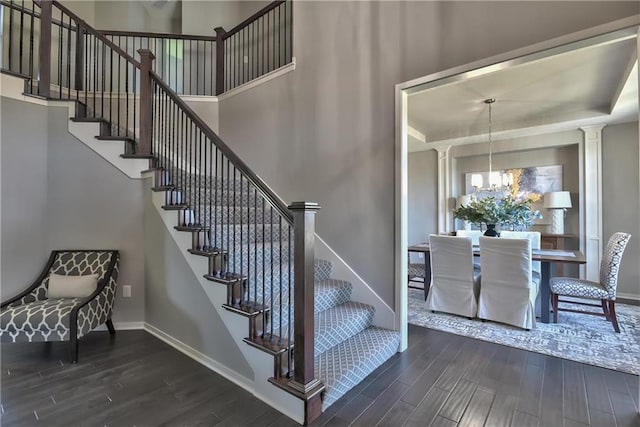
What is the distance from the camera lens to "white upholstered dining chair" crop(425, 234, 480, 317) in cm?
342

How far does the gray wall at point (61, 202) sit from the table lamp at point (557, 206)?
5.96m

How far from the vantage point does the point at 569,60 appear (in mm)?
3043

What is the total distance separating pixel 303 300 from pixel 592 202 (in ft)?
17.3

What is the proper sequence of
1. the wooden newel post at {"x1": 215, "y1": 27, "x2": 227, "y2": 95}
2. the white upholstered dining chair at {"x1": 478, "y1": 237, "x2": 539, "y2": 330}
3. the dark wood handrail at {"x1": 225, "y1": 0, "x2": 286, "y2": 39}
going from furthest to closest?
the wooden newel post at {"x1": 215, "y1": 27, "x2": 227, "y2": 95}
the dark wood handrail at {"x1": 225, "y1": 0, "x2": 286, "y2": 39}
the white upholstered dining chair at {"x1": 478, "y1": 237, "x2": 539, "y2": 330}

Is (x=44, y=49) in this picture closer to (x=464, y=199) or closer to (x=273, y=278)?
(x=273, y=278)

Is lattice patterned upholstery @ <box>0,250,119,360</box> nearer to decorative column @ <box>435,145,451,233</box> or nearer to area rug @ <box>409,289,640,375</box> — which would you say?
area rug @ <box>409,289,640,375</box>

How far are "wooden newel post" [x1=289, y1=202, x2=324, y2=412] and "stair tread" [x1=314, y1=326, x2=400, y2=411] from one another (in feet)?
0.58

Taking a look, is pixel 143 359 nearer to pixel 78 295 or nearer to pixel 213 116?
pixel 78 295

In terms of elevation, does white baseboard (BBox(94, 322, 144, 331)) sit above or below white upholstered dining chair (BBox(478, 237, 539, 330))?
below

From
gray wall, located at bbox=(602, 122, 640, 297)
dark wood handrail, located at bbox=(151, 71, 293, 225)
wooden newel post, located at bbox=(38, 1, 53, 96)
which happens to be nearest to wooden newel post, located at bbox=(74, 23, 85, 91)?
wooden newel post, located at bbox=(38, 1, 53, 96)

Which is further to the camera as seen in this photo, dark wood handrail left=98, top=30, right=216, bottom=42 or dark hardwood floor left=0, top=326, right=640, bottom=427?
dark wood handrail left=98, top=30, right=216, bottom=42

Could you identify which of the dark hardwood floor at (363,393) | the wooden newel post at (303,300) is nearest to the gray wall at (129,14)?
the dark hardwood floor at (363,393)

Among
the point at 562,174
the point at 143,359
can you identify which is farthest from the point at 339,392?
the point at 562,174

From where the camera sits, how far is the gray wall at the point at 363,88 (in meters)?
2.22
